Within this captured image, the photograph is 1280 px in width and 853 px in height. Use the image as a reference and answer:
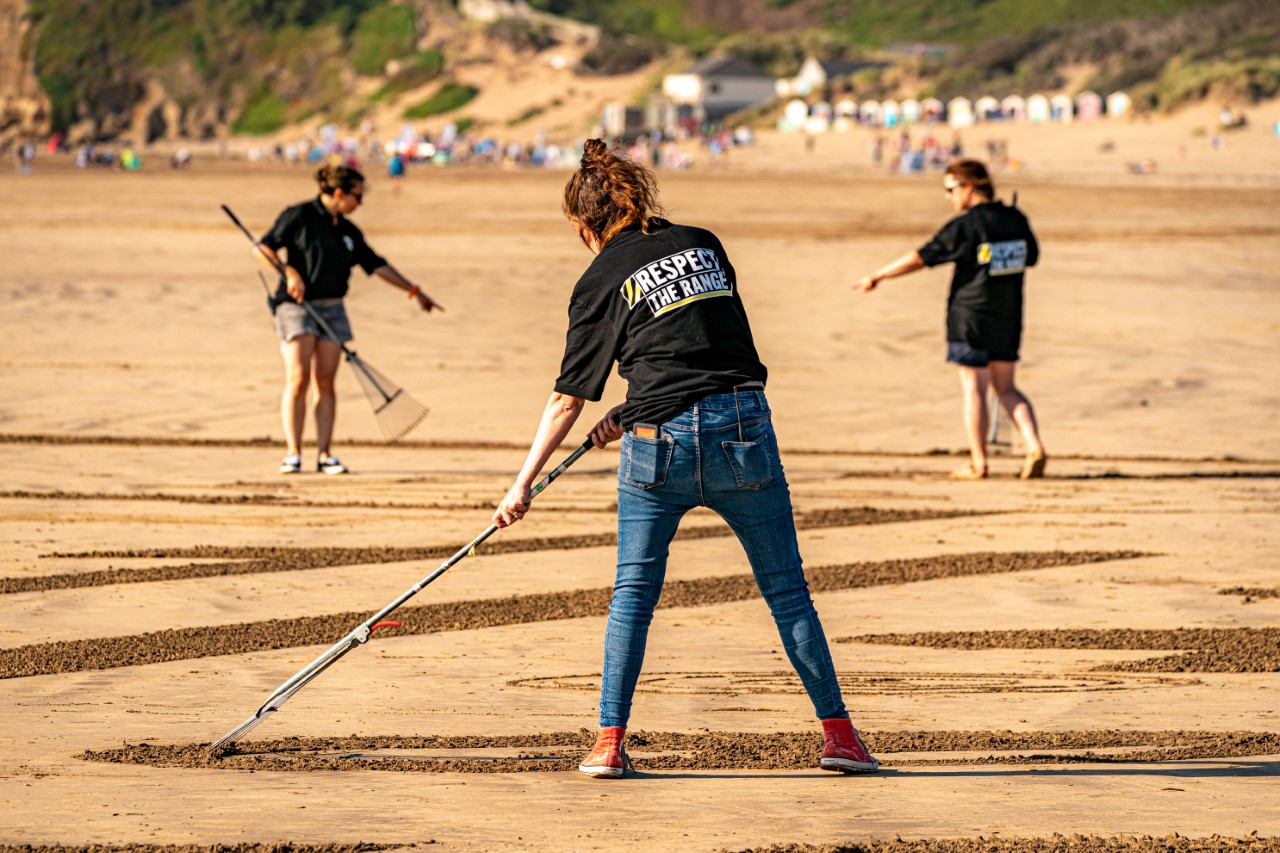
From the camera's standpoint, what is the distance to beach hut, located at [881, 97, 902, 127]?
71000mm

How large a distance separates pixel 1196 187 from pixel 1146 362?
2821cm

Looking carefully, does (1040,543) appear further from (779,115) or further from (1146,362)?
(779,115)

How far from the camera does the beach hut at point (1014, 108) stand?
65875 millimetres

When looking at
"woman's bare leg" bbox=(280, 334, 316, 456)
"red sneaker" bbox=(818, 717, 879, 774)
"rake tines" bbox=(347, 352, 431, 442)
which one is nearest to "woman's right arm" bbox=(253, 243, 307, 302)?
"woman's bare leg" bbox=(280, 334, 316, 456)

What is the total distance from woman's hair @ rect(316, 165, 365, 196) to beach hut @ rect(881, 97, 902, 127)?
62.3 metres

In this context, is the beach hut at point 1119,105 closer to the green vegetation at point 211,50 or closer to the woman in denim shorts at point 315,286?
the green vegetation at point 211,50

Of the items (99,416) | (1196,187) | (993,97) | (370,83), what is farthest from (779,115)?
(99,416)

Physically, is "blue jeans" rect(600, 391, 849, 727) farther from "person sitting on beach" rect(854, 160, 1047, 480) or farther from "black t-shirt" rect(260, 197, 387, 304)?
"black t-shirt" rect(260, 197, 387, 304)

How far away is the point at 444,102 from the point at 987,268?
8317cm

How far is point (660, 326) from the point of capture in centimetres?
465

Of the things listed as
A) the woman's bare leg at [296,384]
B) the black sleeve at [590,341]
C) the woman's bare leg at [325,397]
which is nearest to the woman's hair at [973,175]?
the woman's bare leg at [325,397]

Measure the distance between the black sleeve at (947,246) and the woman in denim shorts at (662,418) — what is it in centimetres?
510

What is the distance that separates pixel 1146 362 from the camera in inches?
564

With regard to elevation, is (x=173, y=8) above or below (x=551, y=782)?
above
